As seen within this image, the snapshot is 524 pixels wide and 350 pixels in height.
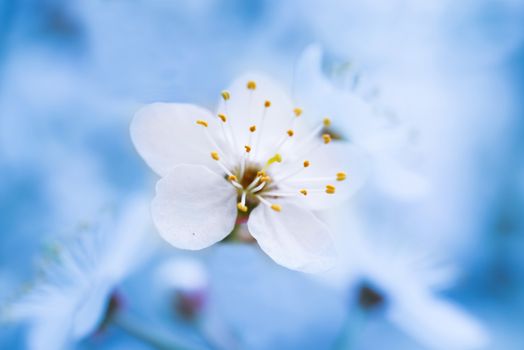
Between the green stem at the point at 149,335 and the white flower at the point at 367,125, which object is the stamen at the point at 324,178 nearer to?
the white flower at the point at 367,125

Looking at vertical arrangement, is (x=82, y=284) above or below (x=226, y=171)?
below

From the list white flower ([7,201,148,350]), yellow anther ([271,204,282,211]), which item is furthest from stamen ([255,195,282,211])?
white flower ([7,201,148,350])

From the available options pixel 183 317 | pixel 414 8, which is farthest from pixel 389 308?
pixel 414 8


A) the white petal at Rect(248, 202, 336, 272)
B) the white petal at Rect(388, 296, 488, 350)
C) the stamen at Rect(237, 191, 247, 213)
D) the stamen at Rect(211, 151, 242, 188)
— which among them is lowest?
the white petal at Rect(388, 296, 488, 350)

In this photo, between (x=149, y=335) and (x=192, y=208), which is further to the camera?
(x=149, y=335)

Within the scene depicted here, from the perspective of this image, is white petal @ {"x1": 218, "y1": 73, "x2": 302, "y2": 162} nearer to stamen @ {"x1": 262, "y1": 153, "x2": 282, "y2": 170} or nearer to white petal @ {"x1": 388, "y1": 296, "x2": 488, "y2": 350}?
stamen @ {"x1": 262, "y1": 153, "x2": 282, "y2": 170}

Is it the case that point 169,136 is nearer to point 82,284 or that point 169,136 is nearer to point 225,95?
point 225,95

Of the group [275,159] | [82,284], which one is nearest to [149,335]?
[82,284]

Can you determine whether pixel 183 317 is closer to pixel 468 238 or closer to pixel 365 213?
pixel 365 213
